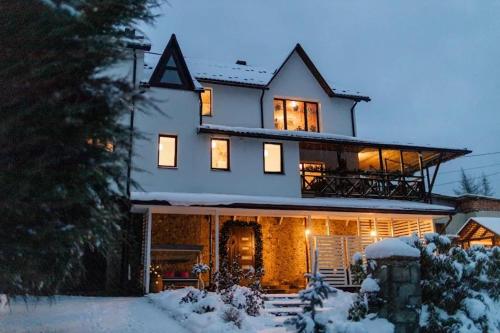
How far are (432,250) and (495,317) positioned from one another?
5.37 ft

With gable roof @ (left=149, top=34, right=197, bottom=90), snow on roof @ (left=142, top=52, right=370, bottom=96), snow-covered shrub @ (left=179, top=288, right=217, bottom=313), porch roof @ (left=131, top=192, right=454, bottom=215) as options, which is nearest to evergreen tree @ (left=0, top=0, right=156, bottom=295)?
snow-covered shrub @ (left=179, top=288, right=217, bottom=313)

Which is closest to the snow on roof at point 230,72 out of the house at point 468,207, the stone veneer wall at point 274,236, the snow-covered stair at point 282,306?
the stone veneer wall at point 274,236

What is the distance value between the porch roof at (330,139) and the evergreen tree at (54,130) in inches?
437

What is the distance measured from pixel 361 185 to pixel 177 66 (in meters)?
8.38

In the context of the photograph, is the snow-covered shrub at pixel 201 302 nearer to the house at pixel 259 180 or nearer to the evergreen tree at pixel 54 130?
the house at pixel 259 180

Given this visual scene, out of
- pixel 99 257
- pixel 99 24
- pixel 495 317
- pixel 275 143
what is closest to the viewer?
pixel 99 24

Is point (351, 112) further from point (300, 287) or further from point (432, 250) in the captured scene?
point (432, 250)

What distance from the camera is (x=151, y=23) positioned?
253 inches

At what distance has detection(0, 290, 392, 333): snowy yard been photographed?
820 centimetres

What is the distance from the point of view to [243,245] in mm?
17188

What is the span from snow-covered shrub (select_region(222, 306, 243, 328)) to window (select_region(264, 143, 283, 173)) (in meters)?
9.04

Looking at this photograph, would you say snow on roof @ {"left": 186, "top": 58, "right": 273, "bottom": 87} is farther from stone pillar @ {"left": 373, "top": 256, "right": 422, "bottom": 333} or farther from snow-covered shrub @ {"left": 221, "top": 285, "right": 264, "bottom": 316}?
stone pillar @ {"left": 373, "top": 256, "right": 422, "bottom": 333}

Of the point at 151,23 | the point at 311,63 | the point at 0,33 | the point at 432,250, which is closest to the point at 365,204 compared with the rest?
the point at 311,63

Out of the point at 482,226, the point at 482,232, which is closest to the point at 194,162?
the point at 482,226
